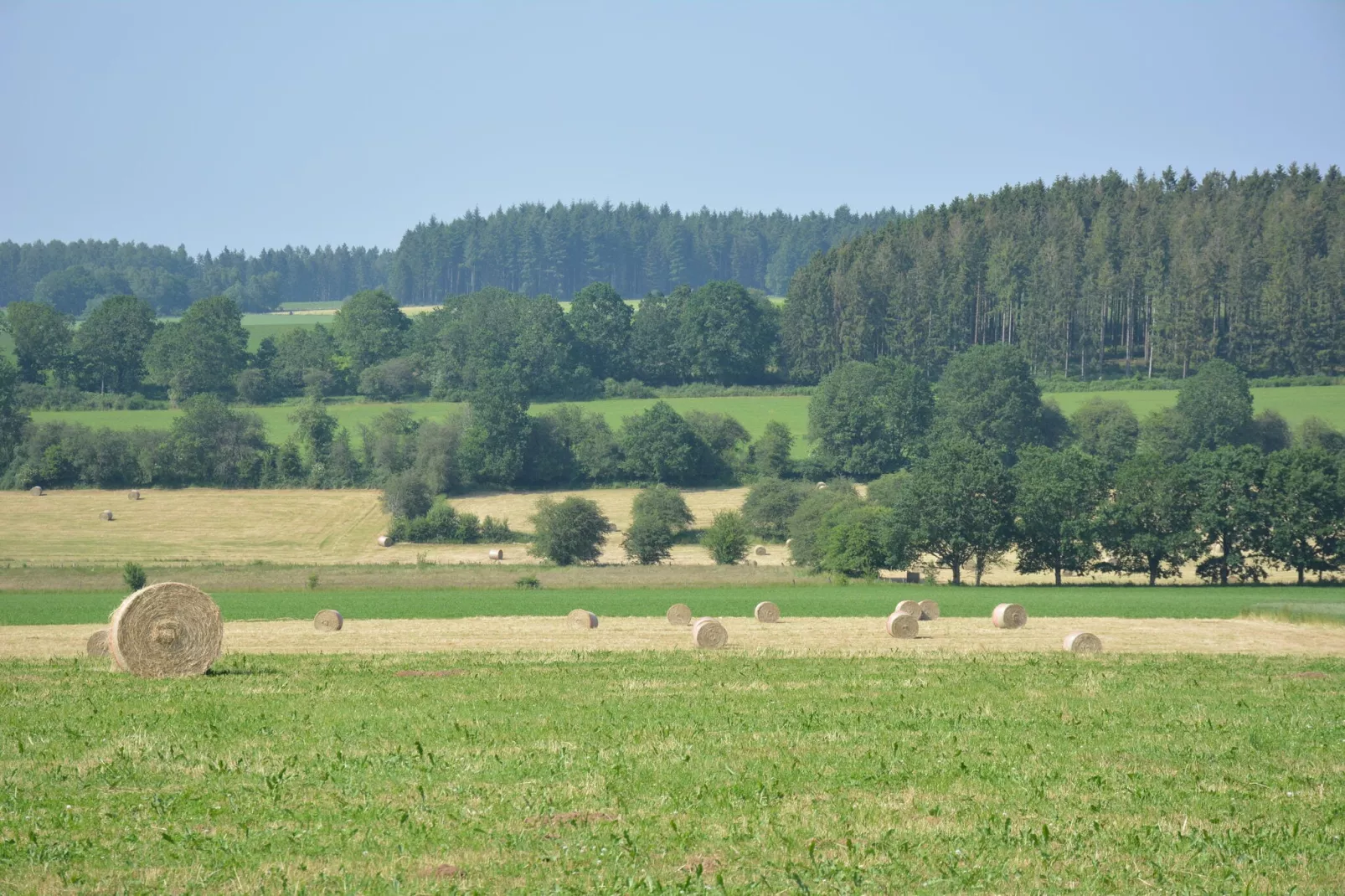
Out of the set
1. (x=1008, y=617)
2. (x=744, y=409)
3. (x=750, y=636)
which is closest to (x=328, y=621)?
(x=750, y=636)

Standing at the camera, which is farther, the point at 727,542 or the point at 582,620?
the point at 727,542

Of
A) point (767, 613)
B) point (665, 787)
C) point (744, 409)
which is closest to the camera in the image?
point (665, 787)

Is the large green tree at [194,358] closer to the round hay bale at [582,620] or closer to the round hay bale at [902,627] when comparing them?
the round hay bale at [582,620]

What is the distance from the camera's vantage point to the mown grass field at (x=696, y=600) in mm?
42281

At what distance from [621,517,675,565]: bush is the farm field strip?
32586 mm

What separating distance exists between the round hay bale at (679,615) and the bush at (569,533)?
95.8ft

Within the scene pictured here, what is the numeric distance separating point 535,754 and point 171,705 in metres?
6.47

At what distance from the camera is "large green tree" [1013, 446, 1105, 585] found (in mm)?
63094

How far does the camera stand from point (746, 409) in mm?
112312

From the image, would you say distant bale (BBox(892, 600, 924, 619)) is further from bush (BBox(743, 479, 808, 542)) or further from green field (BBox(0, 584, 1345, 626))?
bush (BBox(743, 479, 808, 542))

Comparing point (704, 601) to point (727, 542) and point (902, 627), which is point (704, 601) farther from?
point (727, 542)

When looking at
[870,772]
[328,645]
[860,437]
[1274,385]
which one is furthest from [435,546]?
[1274,385]

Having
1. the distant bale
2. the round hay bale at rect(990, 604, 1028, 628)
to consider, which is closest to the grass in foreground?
the round hay bale at rect(990, 604, 1028, 628)

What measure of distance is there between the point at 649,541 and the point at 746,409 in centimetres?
4578
